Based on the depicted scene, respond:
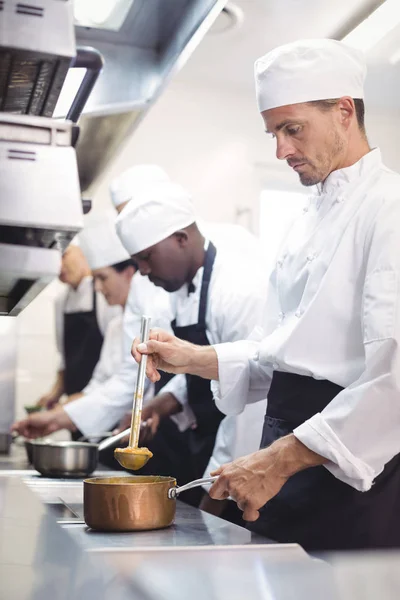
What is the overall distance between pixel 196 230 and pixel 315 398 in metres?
0.99

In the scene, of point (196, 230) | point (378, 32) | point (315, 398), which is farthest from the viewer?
point (378, 32)

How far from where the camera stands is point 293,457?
1.24m

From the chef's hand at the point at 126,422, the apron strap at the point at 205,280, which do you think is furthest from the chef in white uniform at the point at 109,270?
the apron strap at the point at 205,280

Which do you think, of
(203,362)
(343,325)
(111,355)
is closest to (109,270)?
(111,355)

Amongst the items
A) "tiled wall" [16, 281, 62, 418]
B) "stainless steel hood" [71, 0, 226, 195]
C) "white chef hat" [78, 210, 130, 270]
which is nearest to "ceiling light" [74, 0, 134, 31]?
"stainless steel hood" [71, 0, 226, 195]

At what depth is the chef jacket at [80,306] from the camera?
3.77 meters

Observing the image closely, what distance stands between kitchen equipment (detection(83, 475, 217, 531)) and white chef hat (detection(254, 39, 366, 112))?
77 cm

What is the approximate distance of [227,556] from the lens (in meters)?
1.02

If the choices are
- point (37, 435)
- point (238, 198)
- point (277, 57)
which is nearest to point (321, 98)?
point (277, 57)

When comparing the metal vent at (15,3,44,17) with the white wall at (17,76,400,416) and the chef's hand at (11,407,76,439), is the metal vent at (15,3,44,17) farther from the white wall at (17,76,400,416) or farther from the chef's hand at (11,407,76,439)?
the white wall at (17,76,400,416)

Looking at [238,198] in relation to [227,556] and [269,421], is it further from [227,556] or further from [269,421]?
[227,556]

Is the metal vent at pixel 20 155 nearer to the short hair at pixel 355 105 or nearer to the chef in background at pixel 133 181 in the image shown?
the short hair at pixel 355 105

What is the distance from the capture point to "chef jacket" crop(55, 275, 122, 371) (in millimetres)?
3773

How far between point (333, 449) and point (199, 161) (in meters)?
3.07
